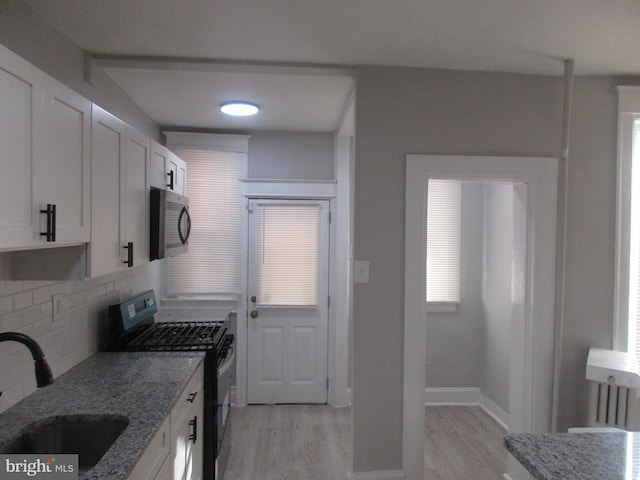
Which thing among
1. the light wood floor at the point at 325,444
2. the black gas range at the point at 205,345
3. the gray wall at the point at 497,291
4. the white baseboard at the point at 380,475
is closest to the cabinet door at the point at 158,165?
the black gas range at the point at 205,345

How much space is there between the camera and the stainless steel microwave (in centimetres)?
232

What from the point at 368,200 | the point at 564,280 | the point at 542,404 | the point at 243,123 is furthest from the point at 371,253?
the point at 243,123

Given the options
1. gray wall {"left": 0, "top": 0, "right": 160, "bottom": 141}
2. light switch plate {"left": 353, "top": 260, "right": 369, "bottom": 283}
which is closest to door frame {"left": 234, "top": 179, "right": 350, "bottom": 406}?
light switch plate {"left": 353, "top": 260, "right": 369, "bottom": 283}

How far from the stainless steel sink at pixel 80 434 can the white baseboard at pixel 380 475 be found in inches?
57.2

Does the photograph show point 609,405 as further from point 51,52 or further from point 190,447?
point 51,52

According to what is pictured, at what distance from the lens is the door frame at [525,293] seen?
7.81 ft

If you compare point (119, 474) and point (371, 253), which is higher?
point (371, 253)

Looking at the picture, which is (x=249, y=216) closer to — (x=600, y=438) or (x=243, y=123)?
(x=243, y=123)

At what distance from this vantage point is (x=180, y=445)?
1830mm

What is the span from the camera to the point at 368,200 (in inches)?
93.6

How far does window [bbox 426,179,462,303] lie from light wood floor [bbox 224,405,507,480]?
1108mm

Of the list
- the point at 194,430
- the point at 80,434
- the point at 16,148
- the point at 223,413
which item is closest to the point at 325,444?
the point at 223,413

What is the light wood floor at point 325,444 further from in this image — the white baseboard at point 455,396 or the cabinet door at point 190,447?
the cabinet door at point 190,447

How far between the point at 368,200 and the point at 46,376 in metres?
1.76
